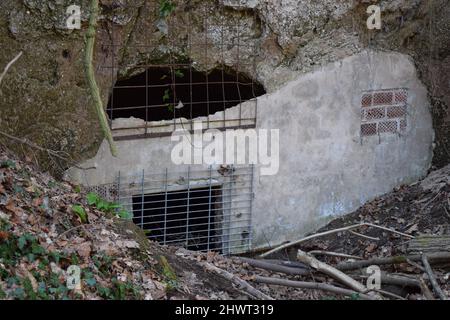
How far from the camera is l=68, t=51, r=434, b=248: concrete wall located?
29.8ft

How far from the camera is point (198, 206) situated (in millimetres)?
9289

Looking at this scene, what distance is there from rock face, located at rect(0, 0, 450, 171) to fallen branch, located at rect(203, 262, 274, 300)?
1.94 meters

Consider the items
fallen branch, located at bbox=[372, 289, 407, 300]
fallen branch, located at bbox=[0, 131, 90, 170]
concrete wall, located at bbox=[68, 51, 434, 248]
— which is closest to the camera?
fallen branch, located at bbox=[372, 289, 407, 300]

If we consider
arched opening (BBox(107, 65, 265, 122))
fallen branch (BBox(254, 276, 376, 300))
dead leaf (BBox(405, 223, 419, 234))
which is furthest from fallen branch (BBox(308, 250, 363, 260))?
arched opening (BBox(107, 65, 265, 122))

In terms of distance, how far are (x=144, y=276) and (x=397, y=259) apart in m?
2.52

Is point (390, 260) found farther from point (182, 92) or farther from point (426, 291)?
point (182, 92)

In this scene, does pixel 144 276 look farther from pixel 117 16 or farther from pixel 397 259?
pixel 117 16

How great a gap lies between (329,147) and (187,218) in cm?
198

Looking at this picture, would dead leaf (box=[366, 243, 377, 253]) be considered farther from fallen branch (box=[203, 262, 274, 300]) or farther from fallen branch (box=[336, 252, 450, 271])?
fallen branch (box=[203, 262, 274, 300])

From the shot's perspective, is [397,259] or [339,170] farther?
[339,170]

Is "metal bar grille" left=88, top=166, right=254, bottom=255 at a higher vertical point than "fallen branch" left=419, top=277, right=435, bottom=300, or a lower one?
higher

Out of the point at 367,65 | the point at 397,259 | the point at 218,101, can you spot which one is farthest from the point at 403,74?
the point at 397,259

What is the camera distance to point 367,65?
9430 mm

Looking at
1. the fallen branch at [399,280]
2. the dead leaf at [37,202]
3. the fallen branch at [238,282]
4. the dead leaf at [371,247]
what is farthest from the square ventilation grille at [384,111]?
the dead leaf at [37,202]
